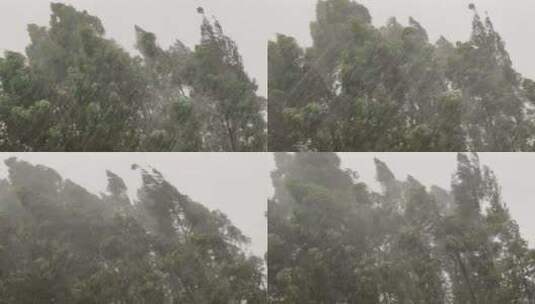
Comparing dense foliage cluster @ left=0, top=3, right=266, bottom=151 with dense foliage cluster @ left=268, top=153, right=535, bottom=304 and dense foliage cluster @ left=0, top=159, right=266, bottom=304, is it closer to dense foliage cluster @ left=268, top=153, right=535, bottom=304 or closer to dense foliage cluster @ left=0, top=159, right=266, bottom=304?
dense foliage cluster @ left=0, top=159, right=266, bottom=304

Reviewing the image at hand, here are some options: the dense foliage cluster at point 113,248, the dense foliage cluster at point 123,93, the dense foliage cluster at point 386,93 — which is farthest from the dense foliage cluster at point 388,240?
the dense foliage cluster at point 123,93

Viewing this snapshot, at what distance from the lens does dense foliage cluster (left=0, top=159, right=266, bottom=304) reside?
5156mm

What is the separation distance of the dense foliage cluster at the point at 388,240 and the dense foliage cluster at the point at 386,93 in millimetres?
240

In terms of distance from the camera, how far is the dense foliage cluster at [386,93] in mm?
5438

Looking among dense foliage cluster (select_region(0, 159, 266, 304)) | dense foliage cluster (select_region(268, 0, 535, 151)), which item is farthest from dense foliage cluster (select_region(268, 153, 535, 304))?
dense foliage cluster (select_region(0, 159, 266, 304))

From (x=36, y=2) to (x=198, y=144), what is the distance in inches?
73.5

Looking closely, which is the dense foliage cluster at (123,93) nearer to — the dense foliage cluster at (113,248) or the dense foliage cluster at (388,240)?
the dense foliage cluster at (113,248)

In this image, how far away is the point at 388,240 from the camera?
5.39m

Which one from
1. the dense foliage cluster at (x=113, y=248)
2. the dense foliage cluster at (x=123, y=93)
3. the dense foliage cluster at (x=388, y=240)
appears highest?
the dense foliage cluster at (x=123, y=93)

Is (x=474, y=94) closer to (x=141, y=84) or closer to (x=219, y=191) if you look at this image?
(x=219, y=191)

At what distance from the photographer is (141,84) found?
5414mm

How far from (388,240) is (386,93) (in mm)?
1289

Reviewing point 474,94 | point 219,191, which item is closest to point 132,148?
point 219,191

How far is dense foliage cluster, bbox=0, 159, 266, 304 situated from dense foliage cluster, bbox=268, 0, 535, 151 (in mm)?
1127
